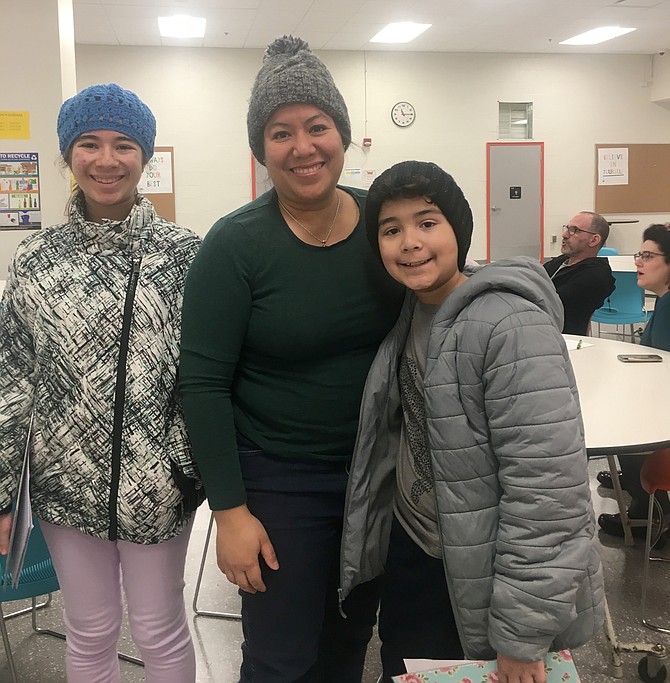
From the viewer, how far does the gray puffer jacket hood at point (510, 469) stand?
944mm

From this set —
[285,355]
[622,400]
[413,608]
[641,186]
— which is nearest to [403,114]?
[641,186]

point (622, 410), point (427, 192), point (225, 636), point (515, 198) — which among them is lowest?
point (225, 636)

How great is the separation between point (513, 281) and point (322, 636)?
0.90m

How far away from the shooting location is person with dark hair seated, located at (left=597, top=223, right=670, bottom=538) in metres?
2.79

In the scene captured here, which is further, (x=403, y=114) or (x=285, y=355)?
(x=403, y=114)

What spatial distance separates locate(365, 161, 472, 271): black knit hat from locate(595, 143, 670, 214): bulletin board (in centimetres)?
868

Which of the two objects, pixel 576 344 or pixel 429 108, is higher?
pixel 429 108

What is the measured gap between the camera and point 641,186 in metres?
9.14

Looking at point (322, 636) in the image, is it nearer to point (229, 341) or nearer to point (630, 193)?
point (229, 341)

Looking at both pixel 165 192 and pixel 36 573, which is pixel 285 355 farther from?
pixel 165 192

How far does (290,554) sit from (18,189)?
2813mm

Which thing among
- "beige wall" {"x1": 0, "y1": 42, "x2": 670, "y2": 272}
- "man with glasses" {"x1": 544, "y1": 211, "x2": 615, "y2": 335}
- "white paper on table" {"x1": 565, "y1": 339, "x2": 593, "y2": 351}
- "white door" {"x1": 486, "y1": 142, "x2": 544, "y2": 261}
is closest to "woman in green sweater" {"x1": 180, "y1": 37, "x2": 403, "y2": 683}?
"white paper on table" {"x1": 565, "y1": 339, "x2": 593, "y2": 351}

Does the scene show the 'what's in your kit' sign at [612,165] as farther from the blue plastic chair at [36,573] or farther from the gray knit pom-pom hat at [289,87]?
the blue plastic chair at [36,573]

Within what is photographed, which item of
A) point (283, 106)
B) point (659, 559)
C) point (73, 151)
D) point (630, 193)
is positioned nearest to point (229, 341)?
point (283, 106)
